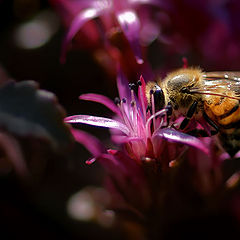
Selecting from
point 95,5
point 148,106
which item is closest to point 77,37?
point 95,5

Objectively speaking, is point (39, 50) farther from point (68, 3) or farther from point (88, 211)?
point (88, 211)

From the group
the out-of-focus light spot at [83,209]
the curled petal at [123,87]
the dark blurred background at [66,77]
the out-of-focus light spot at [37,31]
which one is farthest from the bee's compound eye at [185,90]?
the out-of-focus light spot at [37,31]

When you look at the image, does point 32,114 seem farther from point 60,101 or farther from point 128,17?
point 60,101

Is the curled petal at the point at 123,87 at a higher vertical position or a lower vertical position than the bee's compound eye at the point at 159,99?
higher

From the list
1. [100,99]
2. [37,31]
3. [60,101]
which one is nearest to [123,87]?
[100,99]

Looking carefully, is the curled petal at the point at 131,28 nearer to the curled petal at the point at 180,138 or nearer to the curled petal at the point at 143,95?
the curled petal at the point at 143,95

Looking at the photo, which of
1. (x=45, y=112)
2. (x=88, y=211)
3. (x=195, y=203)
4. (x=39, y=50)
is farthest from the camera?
(x=39, y=50)

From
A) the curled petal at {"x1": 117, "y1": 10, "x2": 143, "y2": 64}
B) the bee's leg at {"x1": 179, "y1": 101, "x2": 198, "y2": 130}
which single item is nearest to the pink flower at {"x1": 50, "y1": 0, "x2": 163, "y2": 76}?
the curled petal at {"x1": 117, "y1": 10, "x2": 143, "y2": 64}
